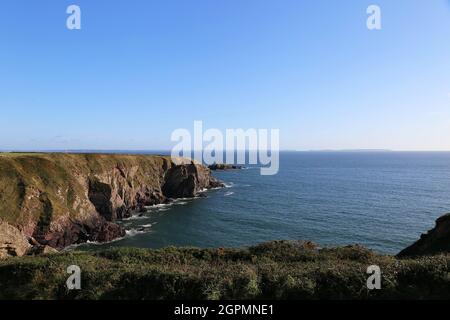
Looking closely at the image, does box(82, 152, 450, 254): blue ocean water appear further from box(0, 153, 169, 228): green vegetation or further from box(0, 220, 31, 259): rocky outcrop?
box(0, 220, 31, 259): rocky outcrop

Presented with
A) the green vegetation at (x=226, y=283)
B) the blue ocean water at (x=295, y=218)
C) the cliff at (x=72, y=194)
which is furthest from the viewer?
the blue ocean water at (x=295, y=218)

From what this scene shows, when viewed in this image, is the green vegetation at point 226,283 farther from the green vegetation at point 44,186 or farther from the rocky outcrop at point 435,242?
the green vegetation at point 44,186

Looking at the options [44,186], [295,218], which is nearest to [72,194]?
[44,186]

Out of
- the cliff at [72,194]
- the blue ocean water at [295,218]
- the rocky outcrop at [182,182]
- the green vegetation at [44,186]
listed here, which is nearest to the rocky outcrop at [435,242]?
the blue ocean water at [295,218]

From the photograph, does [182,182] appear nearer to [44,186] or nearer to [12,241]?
[44,186]

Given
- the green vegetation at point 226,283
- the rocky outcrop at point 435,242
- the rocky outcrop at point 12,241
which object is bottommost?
the rocky outcrop at point 12,241
